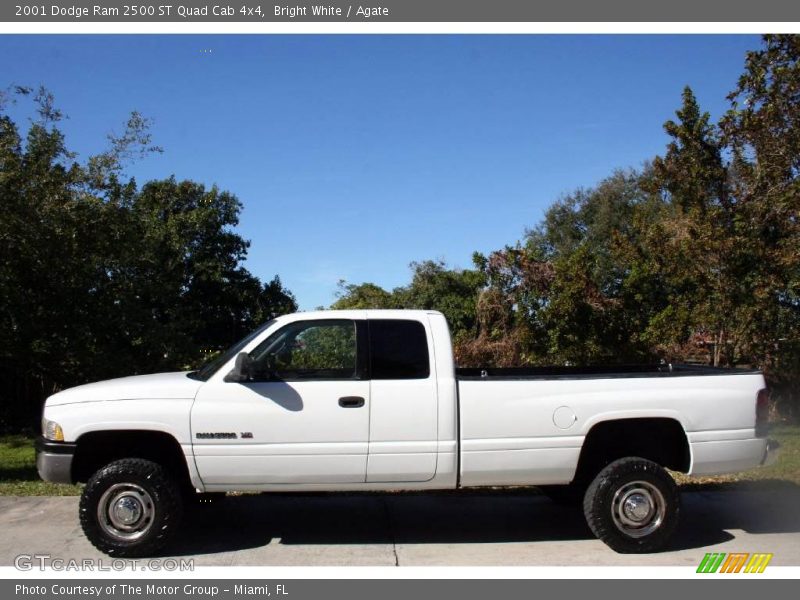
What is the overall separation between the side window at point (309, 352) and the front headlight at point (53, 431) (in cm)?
Result: 155

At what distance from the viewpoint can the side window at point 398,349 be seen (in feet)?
19.9

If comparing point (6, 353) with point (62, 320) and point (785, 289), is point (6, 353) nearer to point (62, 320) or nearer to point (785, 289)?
point (62, 320)

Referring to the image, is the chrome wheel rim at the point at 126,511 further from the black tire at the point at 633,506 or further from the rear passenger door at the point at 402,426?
the black tire at the point at 633,506

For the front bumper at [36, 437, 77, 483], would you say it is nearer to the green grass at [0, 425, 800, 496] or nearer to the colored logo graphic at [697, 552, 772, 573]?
the green grass at [0, 425, 800, 496]

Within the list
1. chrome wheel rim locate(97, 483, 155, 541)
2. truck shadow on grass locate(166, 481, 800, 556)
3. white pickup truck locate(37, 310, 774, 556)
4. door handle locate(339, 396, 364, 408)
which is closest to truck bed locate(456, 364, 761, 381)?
white pickup truck locate(37, 310, 774, 556)

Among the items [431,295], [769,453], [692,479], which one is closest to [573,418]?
[769,453]

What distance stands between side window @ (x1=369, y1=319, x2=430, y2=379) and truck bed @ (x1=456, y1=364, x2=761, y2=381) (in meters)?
0.38

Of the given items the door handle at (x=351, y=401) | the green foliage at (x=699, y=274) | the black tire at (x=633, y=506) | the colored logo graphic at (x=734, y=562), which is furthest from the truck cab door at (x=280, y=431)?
the green foliage at (x=699, y=274)

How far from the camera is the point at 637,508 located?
6129mm

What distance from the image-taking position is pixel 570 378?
20.2 feet

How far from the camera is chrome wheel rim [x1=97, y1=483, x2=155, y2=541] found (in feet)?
19.2

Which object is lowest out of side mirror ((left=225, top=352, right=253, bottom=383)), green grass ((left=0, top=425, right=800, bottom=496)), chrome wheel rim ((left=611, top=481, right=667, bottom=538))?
green grass ((left=0, top=425, right=800, bottom=496))

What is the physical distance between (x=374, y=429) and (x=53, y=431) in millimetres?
2468

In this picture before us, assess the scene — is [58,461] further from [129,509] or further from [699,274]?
[699,274]
